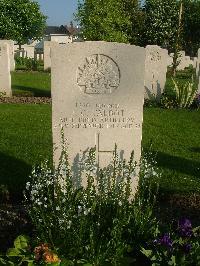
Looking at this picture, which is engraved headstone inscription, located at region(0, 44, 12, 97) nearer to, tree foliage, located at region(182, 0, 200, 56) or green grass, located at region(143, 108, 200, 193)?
green grass, located at region(143, 108, 200, 193)

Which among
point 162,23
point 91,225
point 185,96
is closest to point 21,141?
point 91,225

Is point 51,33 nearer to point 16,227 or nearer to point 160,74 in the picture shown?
point 160,74

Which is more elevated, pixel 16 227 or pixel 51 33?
pixel 51 33

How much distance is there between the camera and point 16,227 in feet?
14.3

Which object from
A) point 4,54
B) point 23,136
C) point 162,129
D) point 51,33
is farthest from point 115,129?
point 51,33

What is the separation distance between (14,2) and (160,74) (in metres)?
38.7

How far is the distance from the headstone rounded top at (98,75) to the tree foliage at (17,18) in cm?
4270

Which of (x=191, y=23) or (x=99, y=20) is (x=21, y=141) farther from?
(x=191, y=23)

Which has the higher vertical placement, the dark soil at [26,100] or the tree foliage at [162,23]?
the tree foliage at [162,23]

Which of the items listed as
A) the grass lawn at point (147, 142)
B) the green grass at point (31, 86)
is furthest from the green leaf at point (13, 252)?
the green grass at point (31, 86)

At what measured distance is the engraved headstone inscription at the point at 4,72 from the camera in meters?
13.0

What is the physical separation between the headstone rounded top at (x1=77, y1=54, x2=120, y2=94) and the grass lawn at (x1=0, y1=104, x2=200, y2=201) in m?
0.73

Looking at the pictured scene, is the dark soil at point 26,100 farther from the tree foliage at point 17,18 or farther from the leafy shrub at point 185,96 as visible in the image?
the tree foliage at point 17,18

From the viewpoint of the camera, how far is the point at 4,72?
43.8ft
